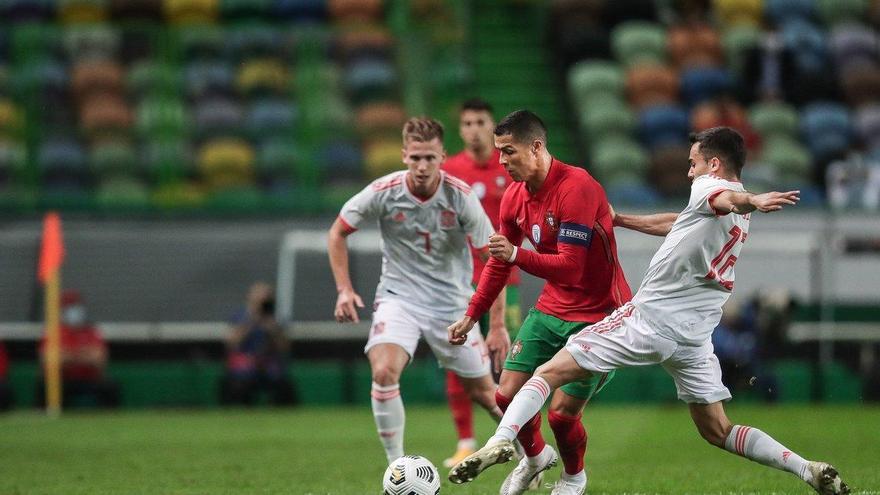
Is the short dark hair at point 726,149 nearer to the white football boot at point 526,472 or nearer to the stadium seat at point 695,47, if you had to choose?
the white football boot at point 526,472

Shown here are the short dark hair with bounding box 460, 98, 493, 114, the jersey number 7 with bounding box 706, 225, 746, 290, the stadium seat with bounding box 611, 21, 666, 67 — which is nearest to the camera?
the jersey number 7 with bounding box 706, 225, 746, 290

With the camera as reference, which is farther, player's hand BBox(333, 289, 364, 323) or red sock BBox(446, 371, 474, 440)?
red sock BBox(446, 371, 474, 440)

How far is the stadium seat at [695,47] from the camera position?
915 inches

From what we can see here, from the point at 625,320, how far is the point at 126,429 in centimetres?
898

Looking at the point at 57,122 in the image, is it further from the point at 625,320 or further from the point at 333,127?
the point at 625,320

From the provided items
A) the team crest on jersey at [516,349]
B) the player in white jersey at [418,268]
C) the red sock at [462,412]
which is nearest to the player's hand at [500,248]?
Answer: the team crest on jersey at [516,349]

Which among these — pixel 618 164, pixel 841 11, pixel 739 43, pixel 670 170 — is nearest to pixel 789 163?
pixel 670 170

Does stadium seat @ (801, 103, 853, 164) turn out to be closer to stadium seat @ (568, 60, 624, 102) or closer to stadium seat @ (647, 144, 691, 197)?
stadium seat @ (647, 144, 691, 197)

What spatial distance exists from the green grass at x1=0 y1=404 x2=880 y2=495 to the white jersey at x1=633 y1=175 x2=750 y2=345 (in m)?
1.51

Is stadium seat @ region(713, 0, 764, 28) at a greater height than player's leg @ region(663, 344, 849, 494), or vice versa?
stadium seat @ region(713, 0, 764, 28)

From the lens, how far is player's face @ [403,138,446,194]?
9180 millimetres

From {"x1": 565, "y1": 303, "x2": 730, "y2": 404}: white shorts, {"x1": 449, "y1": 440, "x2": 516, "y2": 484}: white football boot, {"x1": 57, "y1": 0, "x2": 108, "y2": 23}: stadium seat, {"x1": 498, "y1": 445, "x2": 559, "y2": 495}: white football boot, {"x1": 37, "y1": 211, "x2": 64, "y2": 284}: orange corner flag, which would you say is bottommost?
{"x1": 37, "y1": 211, "x2": 64, "y2": 284}: orange corner flag

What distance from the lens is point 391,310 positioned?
9.61m

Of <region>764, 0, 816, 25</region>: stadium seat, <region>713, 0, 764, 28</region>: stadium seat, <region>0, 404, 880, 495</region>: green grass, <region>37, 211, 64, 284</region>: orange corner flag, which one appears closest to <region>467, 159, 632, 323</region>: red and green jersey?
<region>0, 404, 880, 495</region>: green grass
